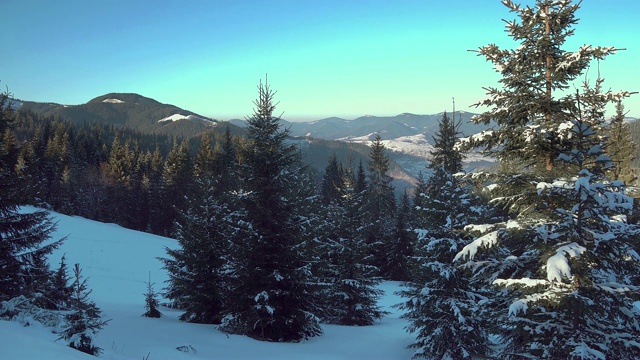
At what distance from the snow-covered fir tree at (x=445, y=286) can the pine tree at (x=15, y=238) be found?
40.7ft

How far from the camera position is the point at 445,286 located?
13.0 metres

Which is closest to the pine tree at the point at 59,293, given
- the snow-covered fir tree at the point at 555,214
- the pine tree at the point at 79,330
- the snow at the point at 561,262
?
the pine tree at the point at 79,330

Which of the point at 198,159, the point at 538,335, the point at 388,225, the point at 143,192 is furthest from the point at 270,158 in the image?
the point at 143,192

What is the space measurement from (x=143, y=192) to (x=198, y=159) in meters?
12.2

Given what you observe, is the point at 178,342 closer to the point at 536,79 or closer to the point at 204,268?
the point at 204,268

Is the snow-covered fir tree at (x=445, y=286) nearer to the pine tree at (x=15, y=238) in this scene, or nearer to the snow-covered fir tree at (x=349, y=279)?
the snow-covered fir tree at (x=349, y=279)

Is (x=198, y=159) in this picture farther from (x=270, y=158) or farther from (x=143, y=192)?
(x=270, y=158)

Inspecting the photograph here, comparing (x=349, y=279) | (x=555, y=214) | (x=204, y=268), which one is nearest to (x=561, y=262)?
(x=555, y=214)

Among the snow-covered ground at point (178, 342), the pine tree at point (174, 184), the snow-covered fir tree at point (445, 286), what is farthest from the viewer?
the pine tree at point (174, 184)

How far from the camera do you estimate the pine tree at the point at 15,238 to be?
11914 millimetres

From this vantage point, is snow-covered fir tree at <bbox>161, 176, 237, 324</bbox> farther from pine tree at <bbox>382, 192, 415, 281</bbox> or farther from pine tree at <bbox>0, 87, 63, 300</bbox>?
pine tree at <bbox>382, 192, 415, 281</bbox>

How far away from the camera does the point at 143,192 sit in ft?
206

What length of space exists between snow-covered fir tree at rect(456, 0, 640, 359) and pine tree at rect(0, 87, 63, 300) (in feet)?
43.2

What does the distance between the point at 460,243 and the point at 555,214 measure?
242 inches
